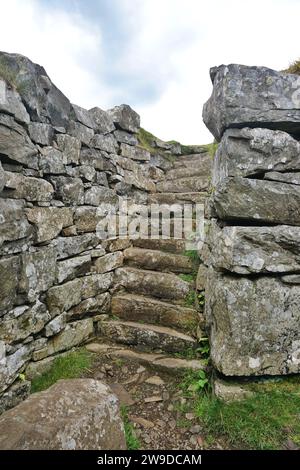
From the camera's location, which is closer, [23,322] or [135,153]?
[23,322]

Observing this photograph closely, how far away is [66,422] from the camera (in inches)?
69.4

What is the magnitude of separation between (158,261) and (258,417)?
8.35ft

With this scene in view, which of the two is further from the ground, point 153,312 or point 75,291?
point 75,291

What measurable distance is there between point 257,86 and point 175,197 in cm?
317

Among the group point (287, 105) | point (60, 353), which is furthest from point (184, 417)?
point (287, 105)

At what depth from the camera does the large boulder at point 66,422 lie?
1.64 m

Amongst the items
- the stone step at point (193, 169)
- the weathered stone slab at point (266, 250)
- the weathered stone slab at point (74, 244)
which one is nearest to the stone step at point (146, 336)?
the weathered stone slab at point (74, 244)

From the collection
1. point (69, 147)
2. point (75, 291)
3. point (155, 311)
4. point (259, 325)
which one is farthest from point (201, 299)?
point (69, 147)

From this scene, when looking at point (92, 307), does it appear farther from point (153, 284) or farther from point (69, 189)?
point (69, 189)

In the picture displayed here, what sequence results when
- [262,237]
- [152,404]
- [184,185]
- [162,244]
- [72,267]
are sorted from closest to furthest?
[262,237], [152,404], [72,267], [162,244], [184,185]

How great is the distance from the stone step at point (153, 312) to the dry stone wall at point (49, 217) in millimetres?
228

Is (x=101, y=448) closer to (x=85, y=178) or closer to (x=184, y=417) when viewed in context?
(x=184, y=417)

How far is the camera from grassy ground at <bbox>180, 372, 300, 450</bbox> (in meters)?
2.21

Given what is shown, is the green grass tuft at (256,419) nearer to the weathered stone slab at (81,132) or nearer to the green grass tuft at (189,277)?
the green grass tuft at (189,277)
